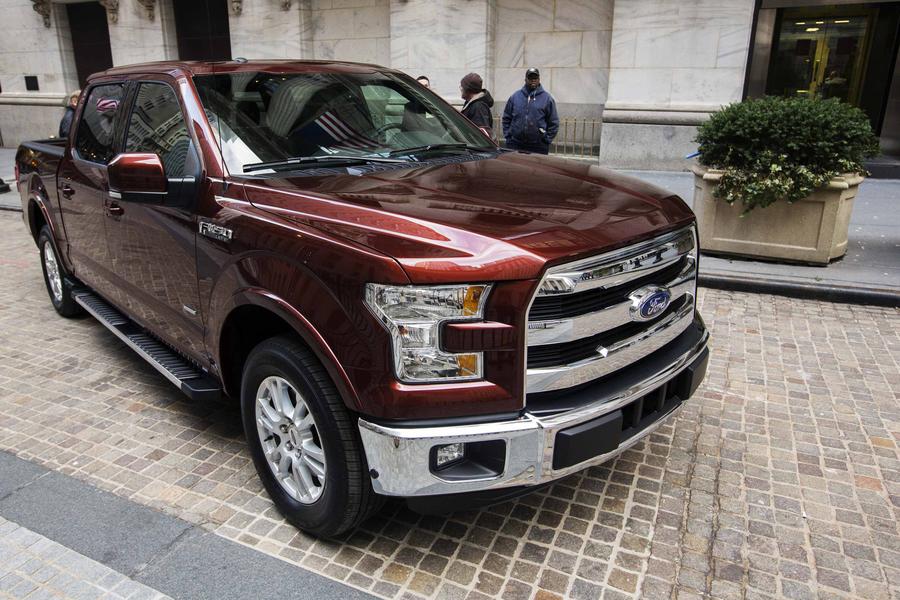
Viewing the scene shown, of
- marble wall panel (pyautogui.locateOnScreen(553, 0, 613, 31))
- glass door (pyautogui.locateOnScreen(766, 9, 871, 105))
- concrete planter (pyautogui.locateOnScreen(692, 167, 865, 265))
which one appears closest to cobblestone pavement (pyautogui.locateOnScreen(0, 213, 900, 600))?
concrete planter (pyautogui.locateOnScreen(692, 167, 865, 265))

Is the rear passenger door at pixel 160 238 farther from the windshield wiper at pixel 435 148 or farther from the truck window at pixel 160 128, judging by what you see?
the windshield wiper at pixel 435 148

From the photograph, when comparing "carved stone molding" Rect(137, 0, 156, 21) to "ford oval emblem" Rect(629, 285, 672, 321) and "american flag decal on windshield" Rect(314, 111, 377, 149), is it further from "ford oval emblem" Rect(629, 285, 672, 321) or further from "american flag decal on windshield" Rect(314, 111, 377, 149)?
"ford oval emblem" Rect(629, 285, 672, 321)

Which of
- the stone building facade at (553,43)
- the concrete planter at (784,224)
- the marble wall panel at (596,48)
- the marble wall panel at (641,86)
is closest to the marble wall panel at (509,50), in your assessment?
the stone building facade at (553,43)

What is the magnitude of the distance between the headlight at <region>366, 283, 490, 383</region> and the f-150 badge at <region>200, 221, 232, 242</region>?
0.98m

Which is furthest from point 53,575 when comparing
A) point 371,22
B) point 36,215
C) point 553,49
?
point 371,22

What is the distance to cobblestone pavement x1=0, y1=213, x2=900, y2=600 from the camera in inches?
110

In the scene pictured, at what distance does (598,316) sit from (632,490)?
118cm

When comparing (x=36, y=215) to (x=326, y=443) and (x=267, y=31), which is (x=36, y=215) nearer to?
(x=326, y=443)

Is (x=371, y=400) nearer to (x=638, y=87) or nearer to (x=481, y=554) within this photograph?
(x=481, y=554)

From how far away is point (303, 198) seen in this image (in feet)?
9.37

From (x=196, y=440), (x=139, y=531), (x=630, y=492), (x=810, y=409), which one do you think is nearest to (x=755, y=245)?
(x=810, y=409)

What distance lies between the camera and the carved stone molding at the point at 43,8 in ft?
60.2

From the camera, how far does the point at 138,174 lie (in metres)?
3.22

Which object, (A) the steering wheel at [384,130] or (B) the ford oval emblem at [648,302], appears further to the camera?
(A) the steering wheel at [384,130]
